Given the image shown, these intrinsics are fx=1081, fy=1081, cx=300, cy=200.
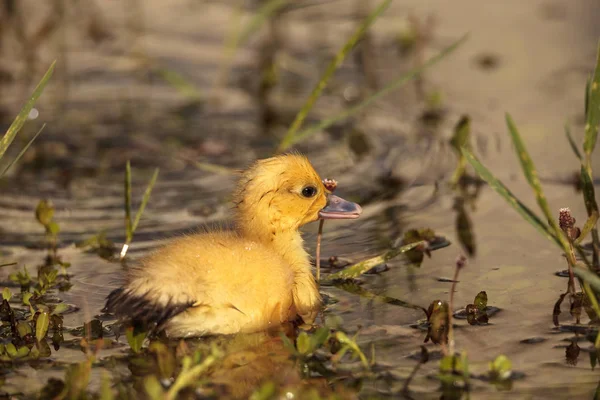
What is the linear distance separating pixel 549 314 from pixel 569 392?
668 millimetres

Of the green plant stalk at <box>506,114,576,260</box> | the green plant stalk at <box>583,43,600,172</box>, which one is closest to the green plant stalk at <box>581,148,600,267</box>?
the green plant stalk at <box>583,43,600,172</box>

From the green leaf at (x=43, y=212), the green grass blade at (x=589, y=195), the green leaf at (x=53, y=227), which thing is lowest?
the green leaf at (x=53, y=227)

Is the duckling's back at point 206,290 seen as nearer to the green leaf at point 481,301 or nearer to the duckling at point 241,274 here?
the duckling at point 241,274

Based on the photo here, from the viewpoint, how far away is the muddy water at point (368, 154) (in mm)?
3914

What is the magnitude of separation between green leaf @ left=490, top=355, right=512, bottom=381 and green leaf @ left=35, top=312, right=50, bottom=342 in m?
1.54

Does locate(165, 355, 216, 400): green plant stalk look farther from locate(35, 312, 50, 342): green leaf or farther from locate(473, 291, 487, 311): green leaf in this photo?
locate(473, 291, 487, 311): green leaf

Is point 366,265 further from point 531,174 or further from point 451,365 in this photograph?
point 451,365

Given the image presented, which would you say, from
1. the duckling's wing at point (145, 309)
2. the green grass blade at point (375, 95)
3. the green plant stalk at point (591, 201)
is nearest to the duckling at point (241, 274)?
the duckling's wing at point (145, 309)

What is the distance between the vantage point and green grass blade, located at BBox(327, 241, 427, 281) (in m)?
4.18

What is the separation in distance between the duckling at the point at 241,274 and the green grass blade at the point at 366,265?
0.13 metres

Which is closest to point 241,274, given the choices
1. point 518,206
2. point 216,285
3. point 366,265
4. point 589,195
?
point 216,285

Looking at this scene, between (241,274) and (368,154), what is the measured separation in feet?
8.16

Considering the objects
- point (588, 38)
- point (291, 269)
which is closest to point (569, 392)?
point (291, 269)

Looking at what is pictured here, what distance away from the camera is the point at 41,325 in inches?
148
